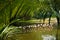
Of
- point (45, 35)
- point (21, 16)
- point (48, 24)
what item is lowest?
point (45, 35)

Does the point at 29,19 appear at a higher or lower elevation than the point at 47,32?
higher

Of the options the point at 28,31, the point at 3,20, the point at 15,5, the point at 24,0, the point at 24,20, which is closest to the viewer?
the point at 3,20

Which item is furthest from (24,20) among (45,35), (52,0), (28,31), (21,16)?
(52,0)

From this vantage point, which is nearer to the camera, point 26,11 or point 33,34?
point 26,11

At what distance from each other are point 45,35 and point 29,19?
33 centimetres

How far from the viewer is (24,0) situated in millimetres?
1666

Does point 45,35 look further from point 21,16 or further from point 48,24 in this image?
point 21,16

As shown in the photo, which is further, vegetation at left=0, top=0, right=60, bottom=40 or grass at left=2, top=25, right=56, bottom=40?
grass at left=2, top=25, right=56, bottom=40

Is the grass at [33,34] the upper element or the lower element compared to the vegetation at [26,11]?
lower

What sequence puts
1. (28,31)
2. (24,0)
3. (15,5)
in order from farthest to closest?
(28,31) → (24,0) → (15,5)

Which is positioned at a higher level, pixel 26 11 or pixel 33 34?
pixel 26 11

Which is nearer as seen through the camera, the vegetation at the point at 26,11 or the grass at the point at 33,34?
the vegetation at the point at 26,11

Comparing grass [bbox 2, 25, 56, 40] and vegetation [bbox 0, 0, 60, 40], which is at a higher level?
vegetation [bbox 0, 0, 60, 40]

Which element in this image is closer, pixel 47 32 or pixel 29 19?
pixel 29 19
